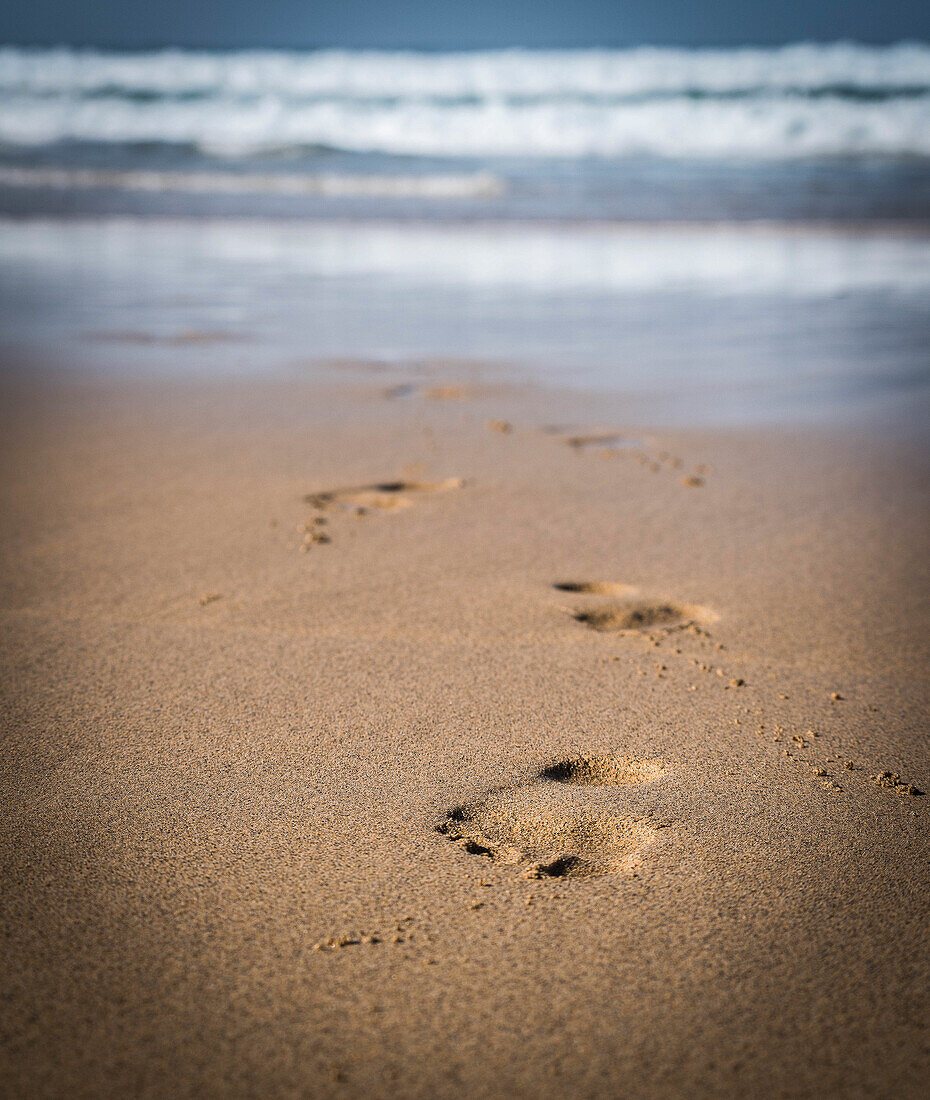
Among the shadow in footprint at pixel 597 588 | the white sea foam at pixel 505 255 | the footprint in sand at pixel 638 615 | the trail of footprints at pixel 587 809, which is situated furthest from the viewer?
the white sea foam at pixel 505 255

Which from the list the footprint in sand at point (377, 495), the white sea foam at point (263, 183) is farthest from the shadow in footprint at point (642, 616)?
the white sea foam at point (263, 183)

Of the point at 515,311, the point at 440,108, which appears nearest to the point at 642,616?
the point at 515,311

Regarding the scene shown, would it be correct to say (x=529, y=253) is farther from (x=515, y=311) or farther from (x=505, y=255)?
(x=515, y=311)

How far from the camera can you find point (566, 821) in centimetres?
160

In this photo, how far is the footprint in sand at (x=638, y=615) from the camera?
7.57 feet

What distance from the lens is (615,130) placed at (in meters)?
30.8

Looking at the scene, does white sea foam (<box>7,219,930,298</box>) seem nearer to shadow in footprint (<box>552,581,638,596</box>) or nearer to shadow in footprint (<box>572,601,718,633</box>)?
shadow in footprint (<box>552,581,638,596</box>)

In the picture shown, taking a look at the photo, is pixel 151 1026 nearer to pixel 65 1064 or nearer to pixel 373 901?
pixel 65 1064

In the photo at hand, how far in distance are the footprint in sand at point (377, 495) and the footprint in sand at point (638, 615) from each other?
852mm

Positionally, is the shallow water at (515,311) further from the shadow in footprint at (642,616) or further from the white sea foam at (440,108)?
the white sea foam at (440,108)

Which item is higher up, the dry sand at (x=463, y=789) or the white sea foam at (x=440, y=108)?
the white sea foam at (x=440, y=108)

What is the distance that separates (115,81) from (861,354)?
129 feet

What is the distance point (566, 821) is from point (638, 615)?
85 centimetres

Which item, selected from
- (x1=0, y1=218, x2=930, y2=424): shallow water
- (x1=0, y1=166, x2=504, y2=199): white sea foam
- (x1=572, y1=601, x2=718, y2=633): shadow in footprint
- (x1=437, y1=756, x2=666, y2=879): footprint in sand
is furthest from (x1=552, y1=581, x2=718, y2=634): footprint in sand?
(x1=0, y1=166, x2=504, y2=199): white sea foam
